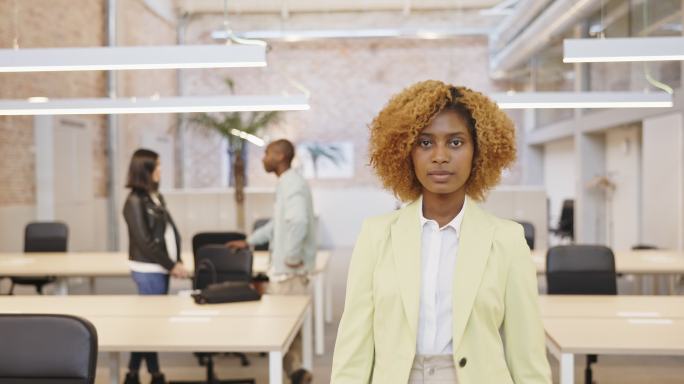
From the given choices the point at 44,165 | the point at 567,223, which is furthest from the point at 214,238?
the point at 567,223

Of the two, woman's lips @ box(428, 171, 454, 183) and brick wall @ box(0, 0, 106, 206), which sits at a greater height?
brick wall @ box(0, 0, 106, 206)

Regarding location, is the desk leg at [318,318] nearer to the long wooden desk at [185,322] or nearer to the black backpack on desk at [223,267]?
the black backpack on desk at [223,267]

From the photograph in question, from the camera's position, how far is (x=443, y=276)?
160 centimetres

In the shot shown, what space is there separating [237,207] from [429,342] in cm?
925

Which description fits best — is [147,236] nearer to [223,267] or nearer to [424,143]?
[223,267]

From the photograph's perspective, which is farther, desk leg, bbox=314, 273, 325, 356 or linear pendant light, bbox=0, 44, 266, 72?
desk leg, bbox=314, 273, 325, 356

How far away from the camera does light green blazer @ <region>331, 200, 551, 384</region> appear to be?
1541 mm

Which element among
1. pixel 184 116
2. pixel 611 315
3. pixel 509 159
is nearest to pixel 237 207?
pixel 184 116

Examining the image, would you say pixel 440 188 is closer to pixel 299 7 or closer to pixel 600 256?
pixel 600 256

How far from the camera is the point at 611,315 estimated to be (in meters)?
3.49

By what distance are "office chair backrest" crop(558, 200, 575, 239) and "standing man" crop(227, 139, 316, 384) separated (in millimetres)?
7627

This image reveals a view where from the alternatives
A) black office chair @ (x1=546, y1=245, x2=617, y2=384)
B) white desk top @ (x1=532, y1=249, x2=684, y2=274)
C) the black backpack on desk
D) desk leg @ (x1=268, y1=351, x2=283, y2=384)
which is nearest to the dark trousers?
the black backpack on desk

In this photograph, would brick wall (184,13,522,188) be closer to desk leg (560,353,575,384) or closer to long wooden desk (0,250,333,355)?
long wooden desk (0,250,333,355)

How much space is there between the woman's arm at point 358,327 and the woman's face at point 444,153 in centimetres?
22
